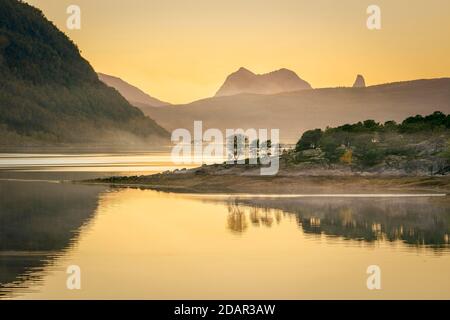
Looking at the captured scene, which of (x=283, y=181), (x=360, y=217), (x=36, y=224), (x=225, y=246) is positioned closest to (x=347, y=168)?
(x=283, y=181)

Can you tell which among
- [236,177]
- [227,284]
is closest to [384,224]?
[227,284]

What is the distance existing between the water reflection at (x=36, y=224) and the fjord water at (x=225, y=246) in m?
0.09

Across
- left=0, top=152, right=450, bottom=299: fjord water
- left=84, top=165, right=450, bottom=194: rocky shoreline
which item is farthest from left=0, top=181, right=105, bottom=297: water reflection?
left=84, top=165, right=450, bottom=194: rocky shoreline

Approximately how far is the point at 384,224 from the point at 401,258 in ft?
45.7

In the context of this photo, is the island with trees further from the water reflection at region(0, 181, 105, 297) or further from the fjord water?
the water reflection at region(0, 181, 105, 297)

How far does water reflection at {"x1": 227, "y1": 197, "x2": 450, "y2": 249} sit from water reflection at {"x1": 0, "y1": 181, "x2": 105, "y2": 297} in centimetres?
1119

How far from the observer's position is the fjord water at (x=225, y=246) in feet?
129

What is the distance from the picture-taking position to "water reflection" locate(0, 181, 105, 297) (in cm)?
4334

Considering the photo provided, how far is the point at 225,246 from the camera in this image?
170 ft

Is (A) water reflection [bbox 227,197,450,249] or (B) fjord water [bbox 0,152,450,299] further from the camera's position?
(A) water reflection [bbox 227,197,450,249]

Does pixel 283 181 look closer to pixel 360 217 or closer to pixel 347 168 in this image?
pixel 347 168

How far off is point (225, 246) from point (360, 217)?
16.2 meters

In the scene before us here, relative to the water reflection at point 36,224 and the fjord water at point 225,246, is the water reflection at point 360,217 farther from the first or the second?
the water reflection at point 36,224

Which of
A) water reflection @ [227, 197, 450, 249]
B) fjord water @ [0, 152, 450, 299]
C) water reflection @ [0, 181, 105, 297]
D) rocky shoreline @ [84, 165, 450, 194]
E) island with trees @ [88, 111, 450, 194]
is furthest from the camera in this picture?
island with trees @ [88, 111, 450, 194]
